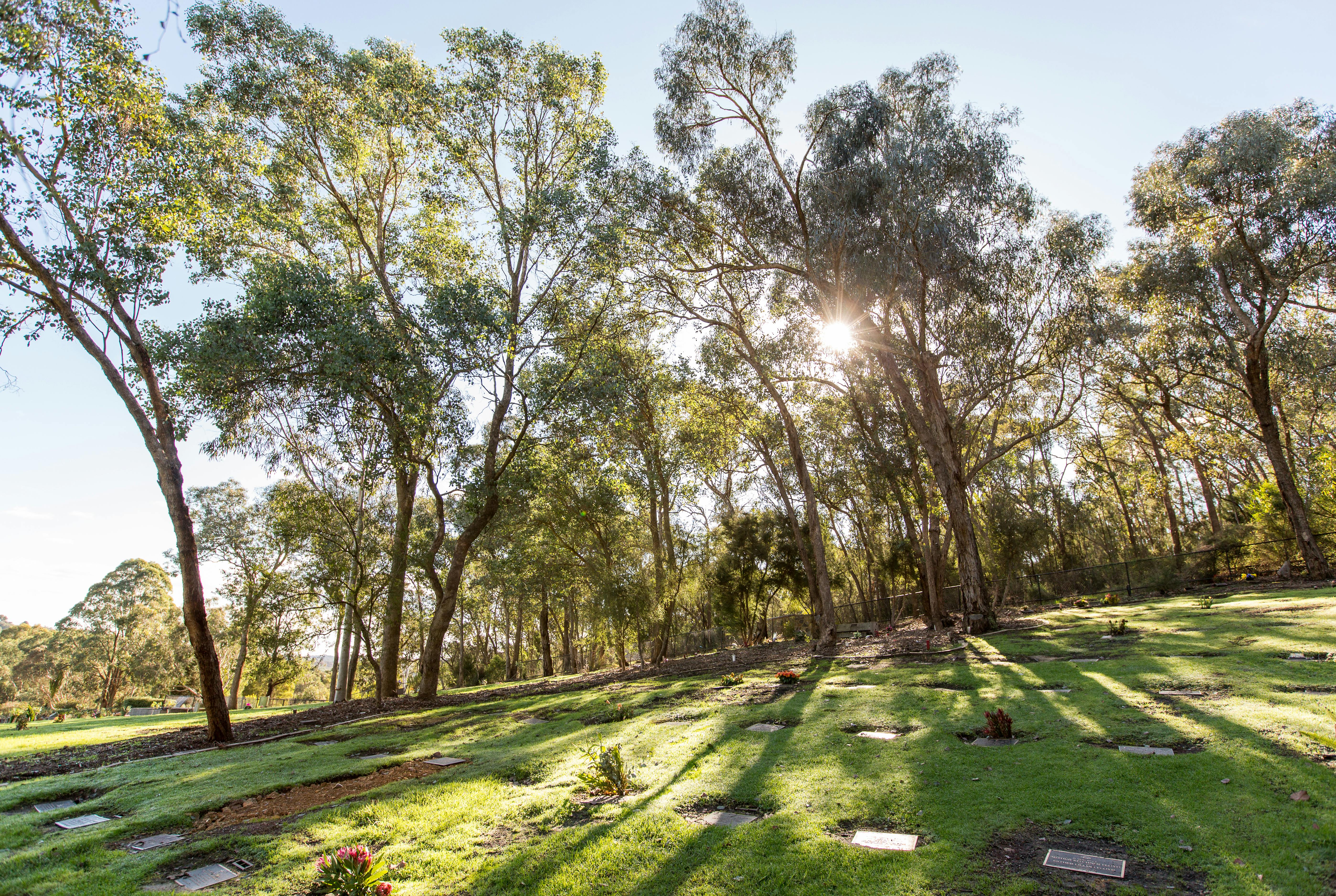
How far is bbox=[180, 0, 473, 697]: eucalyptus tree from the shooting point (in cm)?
1120

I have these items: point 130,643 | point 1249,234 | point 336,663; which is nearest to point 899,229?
point 1249,234

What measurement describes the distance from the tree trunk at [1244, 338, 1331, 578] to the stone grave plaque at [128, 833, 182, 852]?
78.1ft

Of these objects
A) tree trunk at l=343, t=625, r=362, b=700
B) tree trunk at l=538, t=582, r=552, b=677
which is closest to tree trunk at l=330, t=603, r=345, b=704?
tree trunk at l=343, t=625, r=362, b=700

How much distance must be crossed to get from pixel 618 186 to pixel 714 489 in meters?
16.3

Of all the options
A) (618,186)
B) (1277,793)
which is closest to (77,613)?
(618,186)

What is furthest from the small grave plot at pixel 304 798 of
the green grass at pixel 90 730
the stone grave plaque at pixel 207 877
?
the green grass at pixel 90 730

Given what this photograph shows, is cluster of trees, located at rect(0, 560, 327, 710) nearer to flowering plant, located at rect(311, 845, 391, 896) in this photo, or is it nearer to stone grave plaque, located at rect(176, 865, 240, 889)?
stone grave plaque, located at rect(176, 865, 240, 889)

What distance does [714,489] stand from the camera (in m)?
28.6

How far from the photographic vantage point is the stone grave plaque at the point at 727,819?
4.09 meters

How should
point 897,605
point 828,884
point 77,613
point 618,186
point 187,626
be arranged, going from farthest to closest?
point 77,613 → point 897,605 → point 618,186 → point 187,626 → point 828,884

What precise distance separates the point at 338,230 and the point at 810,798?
17632 millimetres

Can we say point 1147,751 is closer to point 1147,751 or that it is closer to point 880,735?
point 1147,751

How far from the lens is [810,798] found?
4441mm

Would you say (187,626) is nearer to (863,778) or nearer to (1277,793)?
(863,778)
